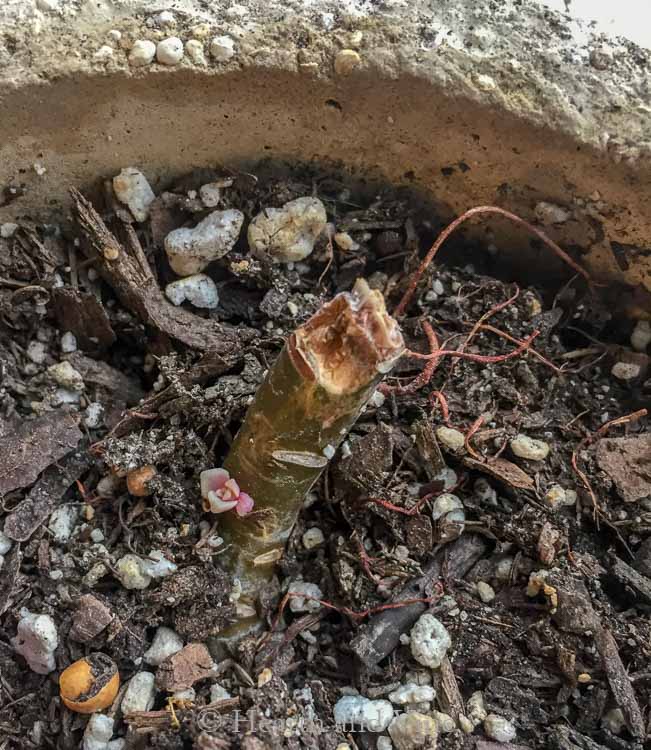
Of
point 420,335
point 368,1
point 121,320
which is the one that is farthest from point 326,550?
point 368,1

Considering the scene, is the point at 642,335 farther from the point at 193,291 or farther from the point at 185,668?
the point at 185,668

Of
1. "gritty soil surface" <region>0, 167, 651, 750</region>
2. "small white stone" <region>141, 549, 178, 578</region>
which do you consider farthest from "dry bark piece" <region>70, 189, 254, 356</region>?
"small white stone" <region>141, 549, 178, 578</region>

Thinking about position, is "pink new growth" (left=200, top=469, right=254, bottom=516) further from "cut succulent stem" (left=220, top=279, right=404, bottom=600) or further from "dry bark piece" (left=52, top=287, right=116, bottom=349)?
"dry bark piece" (left=52, top=287, right=116, bottom=349)

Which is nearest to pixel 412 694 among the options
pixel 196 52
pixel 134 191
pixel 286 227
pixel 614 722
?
pixel 614 722

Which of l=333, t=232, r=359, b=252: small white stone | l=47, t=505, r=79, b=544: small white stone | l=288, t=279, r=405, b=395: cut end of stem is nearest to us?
l=288, t=279, r=405, b=395: cut end of stem

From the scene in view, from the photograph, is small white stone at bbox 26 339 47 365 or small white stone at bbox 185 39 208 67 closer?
small white stone at bbox 185 39 208 67

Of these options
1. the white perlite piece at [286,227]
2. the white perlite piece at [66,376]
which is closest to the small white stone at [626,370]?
the white perlite piece at [286,227]

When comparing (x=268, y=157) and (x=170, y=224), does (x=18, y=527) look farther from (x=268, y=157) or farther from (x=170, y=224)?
(x=268, y=157)
